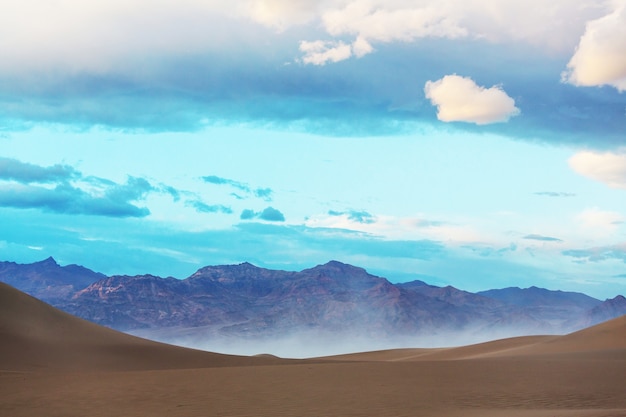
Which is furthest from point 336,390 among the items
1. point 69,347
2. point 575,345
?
point 575,345

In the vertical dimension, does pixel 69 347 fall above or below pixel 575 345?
below

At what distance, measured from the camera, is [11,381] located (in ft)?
96.3

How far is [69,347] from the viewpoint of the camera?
4647 cm

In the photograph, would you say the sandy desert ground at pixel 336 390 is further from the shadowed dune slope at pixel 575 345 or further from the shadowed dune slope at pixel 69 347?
the shadowed dune slope at pixel 575 345

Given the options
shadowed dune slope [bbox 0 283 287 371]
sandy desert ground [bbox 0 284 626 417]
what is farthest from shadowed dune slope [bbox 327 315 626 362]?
shadowed dune slope [bbox 0 283 287 371]

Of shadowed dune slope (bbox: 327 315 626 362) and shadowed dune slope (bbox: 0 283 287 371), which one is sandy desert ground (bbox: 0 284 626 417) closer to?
shadowed dune slope (bbox: 0 283 287 371)

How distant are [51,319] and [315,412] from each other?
109 ft

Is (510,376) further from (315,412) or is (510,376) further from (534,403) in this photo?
(315,412)

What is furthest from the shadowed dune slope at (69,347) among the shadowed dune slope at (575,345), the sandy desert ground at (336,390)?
the shadowed dune slope at (575,345)

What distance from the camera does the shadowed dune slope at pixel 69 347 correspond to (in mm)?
43062

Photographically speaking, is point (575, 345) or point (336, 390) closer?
point (336, 390)

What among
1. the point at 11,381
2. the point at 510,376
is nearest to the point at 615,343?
the point at 510,376

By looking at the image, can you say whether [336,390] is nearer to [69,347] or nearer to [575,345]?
[69,347]

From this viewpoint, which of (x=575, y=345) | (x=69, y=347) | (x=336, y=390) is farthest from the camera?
(x=575, y=345)
